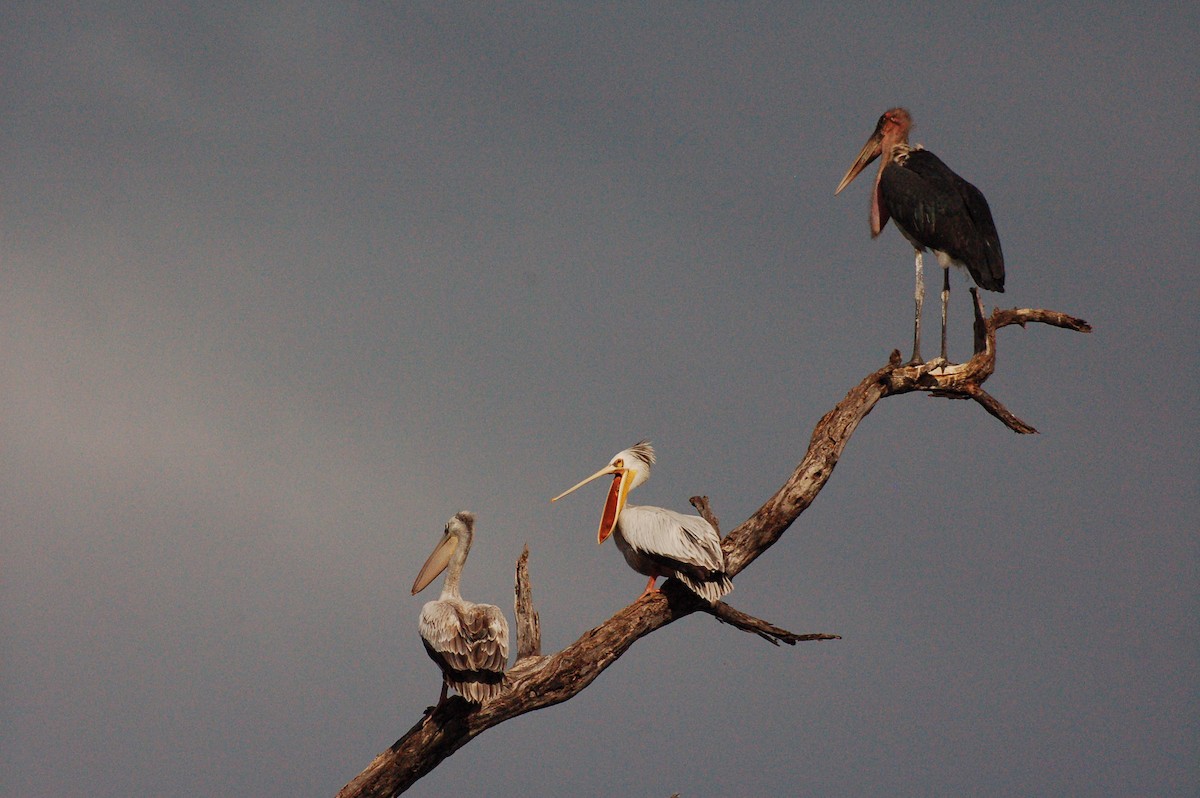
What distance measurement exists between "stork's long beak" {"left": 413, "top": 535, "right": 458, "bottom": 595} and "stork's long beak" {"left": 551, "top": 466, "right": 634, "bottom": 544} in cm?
120

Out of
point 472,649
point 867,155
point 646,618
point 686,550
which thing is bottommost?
point 646,618

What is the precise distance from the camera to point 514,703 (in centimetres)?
1149

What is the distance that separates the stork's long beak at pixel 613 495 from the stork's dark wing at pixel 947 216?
14.2 feet

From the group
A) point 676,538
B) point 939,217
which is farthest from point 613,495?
point 939,217

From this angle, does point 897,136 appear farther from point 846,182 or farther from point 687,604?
Answer: point 687,604

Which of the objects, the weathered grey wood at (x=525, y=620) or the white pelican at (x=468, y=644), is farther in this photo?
the weathered grey wood at (x=525, y=620)

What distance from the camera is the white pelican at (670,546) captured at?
463 inches

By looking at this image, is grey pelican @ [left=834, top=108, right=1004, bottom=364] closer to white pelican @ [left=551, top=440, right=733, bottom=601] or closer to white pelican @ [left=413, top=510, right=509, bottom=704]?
white pelican @ [left=551, top=440, right=733, bottom=601]

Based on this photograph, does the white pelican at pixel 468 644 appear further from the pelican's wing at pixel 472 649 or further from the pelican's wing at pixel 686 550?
the pelican's wing at pixel 686 550

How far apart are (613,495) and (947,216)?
4.86 metres

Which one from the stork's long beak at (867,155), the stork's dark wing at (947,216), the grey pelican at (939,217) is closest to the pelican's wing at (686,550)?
the grey pelican at (939,217)

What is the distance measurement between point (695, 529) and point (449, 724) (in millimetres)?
2697

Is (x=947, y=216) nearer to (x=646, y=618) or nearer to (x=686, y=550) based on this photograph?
(x=686, y=550)

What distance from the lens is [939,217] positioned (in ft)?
48.2
